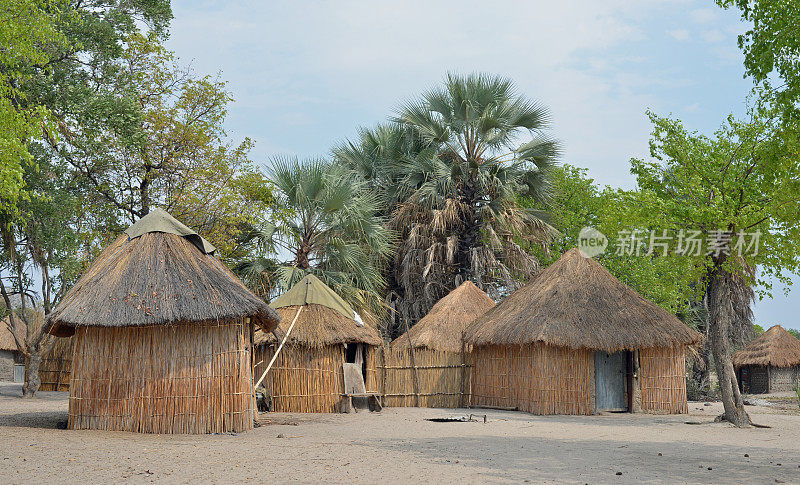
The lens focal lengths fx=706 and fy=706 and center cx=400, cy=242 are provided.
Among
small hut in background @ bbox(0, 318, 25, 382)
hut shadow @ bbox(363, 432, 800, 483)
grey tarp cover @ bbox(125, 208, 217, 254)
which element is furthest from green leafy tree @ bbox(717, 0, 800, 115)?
small hut in background @ bbox(0, 318, 25, 382)

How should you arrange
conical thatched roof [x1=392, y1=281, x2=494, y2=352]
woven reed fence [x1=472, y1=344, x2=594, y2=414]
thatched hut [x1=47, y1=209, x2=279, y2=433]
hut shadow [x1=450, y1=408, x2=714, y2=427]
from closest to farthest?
1. thatched hut [x1=47, y1=209, x2=279, y2=433]
2. hut shadow [x1=450, y1=408, x2=714, y2=427]
3. woven reed fence [x1=472, y1=344, x2=594, y2=414]
4. conical thatched roof [x1=392, y1=281, x2=494, y2=352]

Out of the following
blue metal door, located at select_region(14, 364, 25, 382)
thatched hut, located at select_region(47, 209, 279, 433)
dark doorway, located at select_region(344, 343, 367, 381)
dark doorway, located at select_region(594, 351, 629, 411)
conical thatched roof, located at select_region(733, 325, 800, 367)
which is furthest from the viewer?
blue metal door, located at select_region(14, 364, 25, 382)

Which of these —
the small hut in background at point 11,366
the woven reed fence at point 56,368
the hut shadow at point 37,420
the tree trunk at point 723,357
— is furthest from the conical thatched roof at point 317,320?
the small hut in background at point 11,366

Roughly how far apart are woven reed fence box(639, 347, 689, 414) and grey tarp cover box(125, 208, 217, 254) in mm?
10549

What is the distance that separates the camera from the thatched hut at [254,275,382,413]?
51.9ft

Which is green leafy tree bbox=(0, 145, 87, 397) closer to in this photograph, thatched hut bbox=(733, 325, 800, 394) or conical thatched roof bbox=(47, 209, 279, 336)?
conical thatched roof bbox=(47, 209, 279, 336)

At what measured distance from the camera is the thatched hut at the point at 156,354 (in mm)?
10734

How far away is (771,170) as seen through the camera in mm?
9484

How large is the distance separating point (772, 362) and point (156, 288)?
25.1m

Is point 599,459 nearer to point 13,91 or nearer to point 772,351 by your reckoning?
point 13,91

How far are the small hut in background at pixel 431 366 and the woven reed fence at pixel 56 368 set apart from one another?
372 inches

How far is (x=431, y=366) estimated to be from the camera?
61.4 ft

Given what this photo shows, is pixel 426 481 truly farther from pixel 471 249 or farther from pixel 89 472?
pixel 471 249

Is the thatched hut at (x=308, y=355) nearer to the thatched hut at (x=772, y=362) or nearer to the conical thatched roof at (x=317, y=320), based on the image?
the conical thatched roof at (x=317, y=320)
